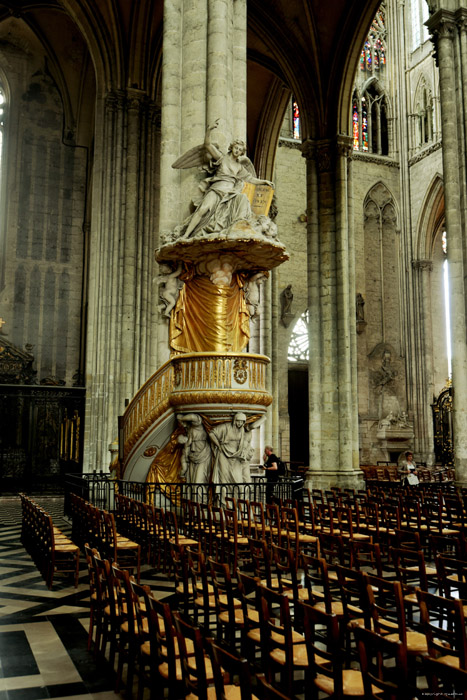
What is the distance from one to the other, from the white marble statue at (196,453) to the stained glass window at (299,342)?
1960 centimetres

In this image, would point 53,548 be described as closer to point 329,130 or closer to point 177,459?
point 177,459

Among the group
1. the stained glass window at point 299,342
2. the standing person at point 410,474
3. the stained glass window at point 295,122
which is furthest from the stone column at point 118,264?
the stained glass window at point 295,122

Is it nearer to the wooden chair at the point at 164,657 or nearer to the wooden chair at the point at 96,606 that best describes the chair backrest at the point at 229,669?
the wooden chair at the point at 164,657

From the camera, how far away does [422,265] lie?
107 feet

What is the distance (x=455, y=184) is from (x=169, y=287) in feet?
27.4

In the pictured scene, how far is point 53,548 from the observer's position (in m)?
7.27

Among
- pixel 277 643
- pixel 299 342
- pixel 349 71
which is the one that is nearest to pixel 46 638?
pixel 277 643

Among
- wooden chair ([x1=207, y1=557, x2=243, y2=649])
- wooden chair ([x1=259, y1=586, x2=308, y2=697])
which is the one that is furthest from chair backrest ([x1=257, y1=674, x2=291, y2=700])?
wooden chair ([x1=207, y1=557, x2=243, y2=649])

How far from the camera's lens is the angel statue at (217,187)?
35.2 ft

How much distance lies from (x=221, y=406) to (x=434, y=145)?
82.6 feet

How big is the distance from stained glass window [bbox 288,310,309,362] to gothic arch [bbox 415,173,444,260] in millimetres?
7069

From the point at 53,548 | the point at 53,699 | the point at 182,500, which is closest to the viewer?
the point at 53,699

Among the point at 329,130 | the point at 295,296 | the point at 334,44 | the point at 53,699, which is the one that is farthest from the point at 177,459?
the point at 295,296

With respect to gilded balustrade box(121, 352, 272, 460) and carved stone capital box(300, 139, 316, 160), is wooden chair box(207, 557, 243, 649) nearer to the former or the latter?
gilded balustrade box(121, 352, 272, 460)
